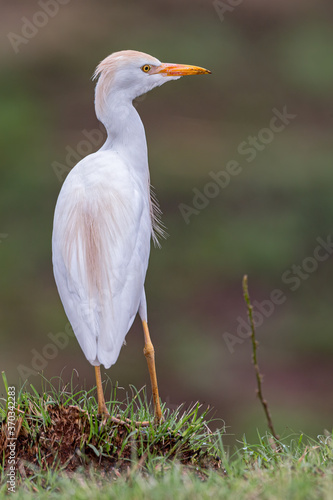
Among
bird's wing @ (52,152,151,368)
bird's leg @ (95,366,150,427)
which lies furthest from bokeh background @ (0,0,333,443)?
bird's leg @ (95,366,150,427)

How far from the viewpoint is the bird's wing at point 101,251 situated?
439 cm

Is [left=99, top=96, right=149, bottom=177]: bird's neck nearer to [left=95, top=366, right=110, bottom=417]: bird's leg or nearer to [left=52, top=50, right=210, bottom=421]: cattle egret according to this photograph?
[left=52, top=50, right=210, bottom=421]: cattle egret

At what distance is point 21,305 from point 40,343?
3.29 ft

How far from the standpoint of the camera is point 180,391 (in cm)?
1172

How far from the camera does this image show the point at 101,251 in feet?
15.1

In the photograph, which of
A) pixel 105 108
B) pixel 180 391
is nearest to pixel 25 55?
pixel 180 391

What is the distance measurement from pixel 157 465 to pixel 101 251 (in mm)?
1160

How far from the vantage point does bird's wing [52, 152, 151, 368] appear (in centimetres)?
439

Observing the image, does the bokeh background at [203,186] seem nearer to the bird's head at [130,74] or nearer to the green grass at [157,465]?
the bird's head at [130,74]

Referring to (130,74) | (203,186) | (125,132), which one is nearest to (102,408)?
(125,132)

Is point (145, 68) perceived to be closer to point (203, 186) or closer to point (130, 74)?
point (130, 74)

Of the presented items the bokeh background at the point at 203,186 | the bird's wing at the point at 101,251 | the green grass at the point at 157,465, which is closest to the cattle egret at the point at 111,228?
the bird's wing at the point at 101,251

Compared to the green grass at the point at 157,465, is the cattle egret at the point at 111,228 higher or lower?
higher

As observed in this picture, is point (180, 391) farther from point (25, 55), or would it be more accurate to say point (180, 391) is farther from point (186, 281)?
point (25, 55)
